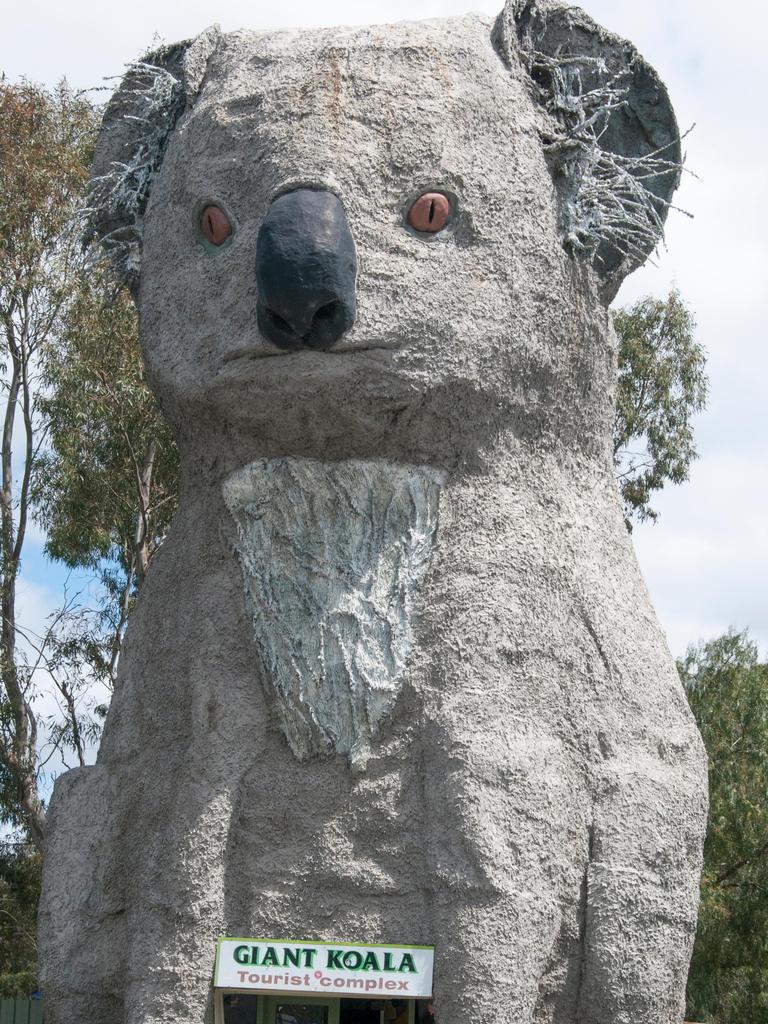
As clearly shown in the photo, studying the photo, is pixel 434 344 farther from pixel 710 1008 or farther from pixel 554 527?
pixel 710 1008

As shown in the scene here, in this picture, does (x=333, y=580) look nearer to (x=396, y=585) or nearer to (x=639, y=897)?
(x=396, y=585)

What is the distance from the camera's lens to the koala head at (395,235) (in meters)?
4.64

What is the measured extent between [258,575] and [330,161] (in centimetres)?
138

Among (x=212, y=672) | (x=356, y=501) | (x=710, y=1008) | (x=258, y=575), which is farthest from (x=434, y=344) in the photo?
(x=710, y=1008)

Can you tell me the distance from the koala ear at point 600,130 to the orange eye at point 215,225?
45.5 inches

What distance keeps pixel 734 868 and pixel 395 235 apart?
34.4ft

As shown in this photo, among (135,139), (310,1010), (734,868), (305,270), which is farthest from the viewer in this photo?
(734,868)

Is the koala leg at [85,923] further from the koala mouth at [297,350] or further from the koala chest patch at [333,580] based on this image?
the koala mouth at [297,350]

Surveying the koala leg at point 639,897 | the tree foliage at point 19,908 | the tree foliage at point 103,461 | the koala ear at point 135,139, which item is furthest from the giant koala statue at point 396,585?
the tree foliage at point 19,908

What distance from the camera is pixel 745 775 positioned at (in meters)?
14.0

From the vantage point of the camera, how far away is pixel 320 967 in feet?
15.0

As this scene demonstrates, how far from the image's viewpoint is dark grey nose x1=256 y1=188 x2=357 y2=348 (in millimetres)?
4422

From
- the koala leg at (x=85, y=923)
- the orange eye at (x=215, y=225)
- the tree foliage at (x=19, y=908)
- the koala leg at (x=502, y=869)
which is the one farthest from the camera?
the tree foliage at (x=19, y=908)

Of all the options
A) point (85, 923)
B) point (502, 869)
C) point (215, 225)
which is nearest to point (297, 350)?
point (215, 225)
